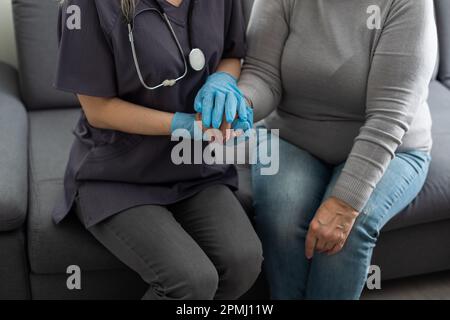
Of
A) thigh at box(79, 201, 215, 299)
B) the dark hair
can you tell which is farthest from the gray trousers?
the dark hair

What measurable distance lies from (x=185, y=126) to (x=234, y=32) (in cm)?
27

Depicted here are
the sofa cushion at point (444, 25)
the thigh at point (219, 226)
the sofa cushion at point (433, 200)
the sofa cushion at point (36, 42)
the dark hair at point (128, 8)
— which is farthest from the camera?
the sofa cushion at point (444, 25)

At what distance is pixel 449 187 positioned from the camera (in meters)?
1.58

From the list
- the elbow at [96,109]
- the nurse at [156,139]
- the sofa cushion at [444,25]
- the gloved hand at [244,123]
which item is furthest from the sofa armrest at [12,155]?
the sofa cushion at [444,25]

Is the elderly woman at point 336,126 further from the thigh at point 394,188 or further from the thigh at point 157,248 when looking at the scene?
the thigh at point 157,248

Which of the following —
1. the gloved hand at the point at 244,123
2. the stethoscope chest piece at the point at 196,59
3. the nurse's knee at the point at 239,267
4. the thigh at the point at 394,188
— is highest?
the stethoscope chest piece at the point at 196,59

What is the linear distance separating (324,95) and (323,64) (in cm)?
7

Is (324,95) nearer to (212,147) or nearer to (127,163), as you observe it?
(212,147)

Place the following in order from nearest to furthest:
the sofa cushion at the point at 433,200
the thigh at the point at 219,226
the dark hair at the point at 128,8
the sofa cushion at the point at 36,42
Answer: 1. the dark hair at the point at 128,8
2. the thigh at the point at 219,226
3. the sofa cushion at the point at 433,200
4. the sofa cushion at the point at 36,42

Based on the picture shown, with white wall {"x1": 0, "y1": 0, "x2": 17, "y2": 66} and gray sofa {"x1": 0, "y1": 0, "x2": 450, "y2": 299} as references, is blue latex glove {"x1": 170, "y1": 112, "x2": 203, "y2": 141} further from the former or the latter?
white wall {"x1": 0, "y1": 0, "x2": 17, "y2": 66}

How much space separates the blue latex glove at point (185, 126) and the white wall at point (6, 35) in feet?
3.50

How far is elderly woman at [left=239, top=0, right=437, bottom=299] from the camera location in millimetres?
1393

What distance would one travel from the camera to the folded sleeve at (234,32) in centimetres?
143

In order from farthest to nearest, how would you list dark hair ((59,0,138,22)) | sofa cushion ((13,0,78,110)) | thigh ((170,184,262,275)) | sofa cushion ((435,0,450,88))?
sofa cushion ((435,0,450,88)) < sofa cushion ((13,0,78,110)) < thigh ((170,184,262,275)) < dark hair ((59,0,138,22))
